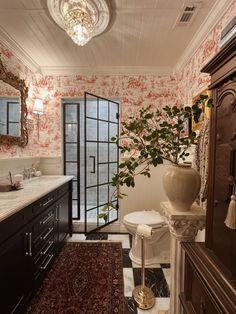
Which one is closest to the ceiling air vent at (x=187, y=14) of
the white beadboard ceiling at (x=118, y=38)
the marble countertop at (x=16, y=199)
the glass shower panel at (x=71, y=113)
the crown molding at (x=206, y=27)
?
the white beadboard ceiling at (x=118, y=38)

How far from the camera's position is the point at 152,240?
2.30 metres

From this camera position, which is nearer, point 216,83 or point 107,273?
point 216,83

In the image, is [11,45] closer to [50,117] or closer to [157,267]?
[50,117]

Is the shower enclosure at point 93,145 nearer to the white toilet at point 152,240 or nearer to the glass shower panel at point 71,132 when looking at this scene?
the glass shower panel at point 71,132

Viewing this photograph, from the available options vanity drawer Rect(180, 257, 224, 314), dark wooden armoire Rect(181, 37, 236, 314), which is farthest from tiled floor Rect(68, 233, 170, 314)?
dark wooden armoire Rect(181, 37, 236, 314)

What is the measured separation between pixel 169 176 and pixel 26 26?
6.43 ft

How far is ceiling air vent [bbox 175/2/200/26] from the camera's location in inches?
65.2

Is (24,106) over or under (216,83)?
over

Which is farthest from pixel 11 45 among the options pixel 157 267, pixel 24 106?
pixel 157 267

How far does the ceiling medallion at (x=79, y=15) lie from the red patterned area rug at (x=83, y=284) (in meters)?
2.25

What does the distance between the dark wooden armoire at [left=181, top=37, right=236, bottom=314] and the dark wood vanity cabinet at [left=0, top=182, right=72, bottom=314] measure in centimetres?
113

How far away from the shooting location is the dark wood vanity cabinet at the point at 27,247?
1.31 meters

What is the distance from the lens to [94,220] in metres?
3.27

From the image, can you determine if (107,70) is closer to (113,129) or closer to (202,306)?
(113,129)
